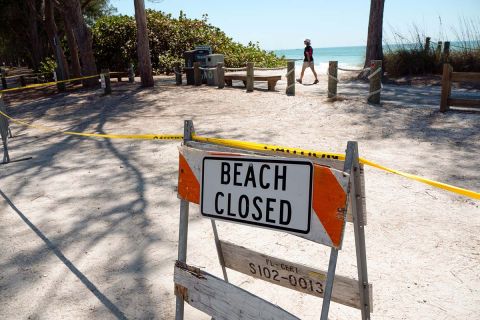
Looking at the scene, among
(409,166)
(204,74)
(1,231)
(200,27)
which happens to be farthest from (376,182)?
(200,27)

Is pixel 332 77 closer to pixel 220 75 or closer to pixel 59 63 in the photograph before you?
pixel 220 75

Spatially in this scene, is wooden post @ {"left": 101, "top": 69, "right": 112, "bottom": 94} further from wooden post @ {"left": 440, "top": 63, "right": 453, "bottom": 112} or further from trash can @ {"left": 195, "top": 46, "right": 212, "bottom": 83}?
wooden post @ {"left": 440, "top": 63, "right": 453, "bottom": 112}

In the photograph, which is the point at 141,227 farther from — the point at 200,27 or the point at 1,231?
the point at 200,27

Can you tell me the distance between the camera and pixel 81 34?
51.3 ft

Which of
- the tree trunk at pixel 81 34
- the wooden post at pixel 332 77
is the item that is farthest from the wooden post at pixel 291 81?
the tree trunk at pixel 81 34

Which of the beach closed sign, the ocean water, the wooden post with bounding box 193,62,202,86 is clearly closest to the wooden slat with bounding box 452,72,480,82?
the beach closed sign

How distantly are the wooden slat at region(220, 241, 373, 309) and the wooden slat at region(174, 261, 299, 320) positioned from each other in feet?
1.64

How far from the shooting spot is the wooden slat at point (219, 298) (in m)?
2.25

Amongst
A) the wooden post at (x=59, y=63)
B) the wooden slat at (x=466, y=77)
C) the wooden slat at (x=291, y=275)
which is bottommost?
the wooden slat at (x=291, y=275)

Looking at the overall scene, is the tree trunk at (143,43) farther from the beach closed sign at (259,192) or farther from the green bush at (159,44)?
the beach closed sign at (259,192)

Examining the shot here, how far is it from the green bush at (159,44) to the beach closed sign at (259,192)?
21.6 m

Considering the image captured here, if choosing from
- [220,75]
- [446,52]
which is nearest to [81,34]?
[220,75]

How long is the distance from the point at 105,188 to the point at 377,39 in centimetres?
1482

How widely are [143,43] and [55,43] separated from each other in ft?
15.4
